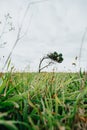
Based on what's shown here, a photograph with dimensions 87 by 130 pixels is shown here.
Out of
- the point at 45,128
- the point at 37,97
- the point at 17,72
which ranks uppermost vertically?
the point at 17,72

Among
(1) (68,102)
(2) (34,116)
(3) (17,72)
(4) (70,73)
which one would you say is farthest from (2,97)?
(4) (70,73)

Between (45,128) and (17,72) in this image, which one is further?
(17,72)

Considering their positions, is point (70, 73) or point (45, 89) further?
point (70, 73)

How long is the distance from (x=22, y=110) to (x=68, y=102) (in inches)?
20.4

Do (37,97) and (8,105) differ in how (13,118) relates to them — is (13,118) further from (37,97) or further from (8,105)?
(37,97)

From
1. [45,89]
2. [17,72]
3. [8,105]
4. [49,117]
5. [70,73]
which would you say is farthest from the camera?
[70,73]

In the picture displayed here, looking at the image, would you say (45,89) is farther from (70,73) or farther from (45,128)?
(70,73)

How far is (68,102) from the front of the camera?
3.01m

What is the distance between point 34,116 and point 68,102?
0.58 meters

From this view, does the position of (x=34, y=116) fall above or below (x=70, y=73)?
below

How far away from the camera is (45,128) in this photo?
90.7 inches

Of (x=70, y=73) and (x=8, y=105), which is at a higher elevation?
(x=70, y=73)

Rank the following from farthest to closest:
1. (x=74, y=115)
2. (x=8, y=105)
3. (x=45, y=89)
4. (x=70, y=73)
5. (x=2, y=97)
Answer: (x=70, y=73) < (x=45, y=89) < (x=2, y=97) < (x=8, y=105) < (x=74, y=115)

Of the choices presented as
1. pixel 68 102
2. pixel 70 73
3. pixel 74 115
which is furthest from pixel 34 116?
pixel 70 73
